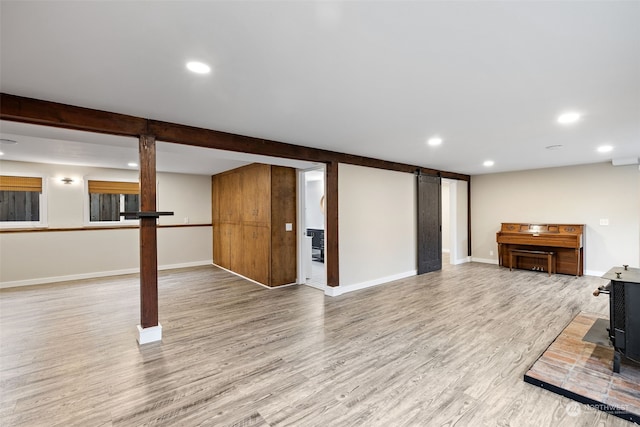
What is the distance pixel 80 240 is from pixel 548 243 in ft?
31.4

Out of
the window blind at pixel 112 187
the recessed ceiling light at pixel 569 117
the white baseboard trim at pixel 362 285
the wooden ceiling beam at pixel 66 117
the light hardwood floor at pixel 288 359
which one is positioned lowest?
the light hardwood floor at pixel 288 359

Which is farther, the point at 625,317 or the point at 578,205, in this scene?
the point at 578,205

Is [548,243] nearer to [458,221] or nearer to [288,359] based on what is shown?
[458,221]

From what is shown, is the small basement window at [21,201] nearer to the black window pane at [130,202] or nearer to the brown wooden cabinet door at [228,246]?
the black window pane at [130,202]

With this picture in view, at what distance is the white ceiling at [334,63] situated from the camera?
4.75 ft

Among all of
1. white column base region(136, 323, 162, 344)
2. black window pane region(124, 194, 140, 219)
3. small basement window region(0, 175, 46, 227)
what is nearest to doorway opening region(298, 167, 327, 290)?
white column base region(136, 323, 162, 344)

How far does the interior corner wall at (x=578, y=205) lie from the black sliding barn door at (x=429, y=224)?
1.72 meters

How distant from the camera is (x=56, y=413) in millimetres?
1991

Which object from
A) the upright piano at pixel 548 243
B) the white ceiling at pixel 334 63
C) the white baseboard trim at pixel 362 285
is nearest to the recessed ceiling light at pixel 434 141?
the white ceiling at pixel 334 63

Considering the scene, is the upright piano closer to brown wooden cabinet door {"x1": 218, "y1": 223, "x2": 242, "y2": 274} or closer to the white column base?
brown wooden cabinet door {"x1": 218, "y1": 223, "x2": 242, "y2": 274}

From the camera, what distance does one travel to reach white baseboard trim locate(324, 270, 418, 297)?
4.71 metres

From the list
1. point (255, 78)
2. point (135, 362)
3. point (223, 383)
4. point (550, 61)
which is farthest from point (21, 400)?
point (550, 61)

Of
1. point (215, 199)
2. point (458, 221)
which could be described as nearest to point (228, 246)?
point (215, 199)

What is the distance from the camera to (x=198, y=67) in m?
1.97
